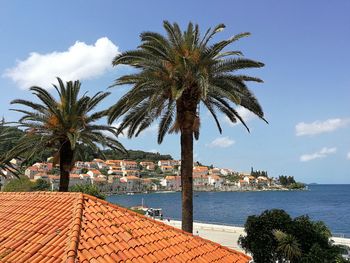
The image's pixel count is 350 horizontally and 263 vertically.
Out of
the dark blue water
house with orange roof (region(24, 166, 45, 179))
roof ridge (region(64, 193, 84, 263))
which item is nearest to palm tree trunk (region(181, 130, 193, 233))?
roof ridge (region(64, 193, 84, 263))

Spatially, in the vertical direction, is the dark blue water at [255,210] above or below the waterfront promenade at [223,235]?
below

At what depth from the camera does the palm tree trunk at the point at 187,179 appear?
15289 mm

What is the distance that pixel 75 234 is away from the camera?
727 centimetres

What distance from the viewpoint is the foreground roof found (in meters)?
7.08

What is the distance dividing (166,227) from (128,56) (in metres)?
7.88

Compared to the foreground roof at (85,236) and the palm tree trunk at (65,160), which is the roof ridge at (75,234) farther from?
the palm tree trunk at (65,160)

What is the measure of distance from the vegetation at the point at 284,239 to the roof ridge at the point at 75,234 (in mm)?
11994

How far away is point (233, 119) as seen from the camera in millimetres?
17422

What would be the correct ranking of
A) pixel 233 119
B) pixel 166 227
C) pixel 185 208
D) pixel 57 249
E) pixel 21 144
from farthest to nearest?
1. pixel 21 144
2. pixel 233 119
3. pixel 185 208
4. pixel 166 227
5. pixel 57 249

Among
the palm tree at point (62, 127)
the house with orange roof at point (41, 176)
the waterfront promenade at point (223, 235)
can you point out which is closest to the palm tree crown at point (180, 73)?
the palm tree at point (62, 127)

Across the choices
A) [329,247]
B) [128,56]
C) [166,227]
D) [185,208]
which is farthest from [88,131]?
[329,247]

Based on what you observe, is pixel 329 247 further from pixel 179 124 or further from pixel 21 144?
pixel 21 144

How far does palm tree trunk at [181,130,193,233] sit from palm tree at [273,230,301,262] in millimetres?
5262

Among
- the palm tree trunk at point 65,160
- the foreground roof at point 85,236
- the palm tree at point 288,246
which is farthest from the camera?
the palm tree trunk at point 65,160
